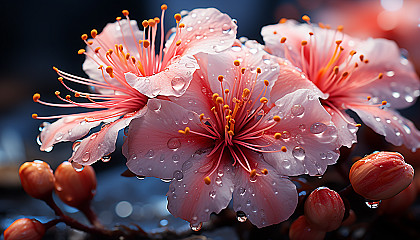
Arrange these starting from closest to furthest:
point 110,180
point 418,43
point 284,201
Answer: point 284,201
point 110,180
point 418,43

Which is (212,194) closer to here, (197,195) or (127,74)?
(197,195)

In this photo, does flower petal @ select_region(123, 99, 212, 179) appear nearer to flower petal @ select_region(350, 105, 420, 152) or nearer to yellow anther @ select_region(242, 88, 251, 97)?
yellow anther @ select_region(242, 88, 251, 97)

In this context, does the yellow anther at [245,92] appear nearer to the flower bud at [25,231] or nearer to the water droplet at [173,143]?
the water droplet at [173,143]

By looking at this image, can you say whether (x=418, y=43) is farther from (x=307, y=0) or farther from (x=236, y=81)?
(x=236, y=81)

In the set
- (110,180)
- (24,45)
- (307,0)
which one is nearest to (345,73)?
(110,180)

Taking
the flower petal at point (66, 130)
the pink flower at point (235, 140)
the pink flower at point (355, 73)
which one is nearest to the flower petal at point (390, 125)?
the pink flower at point (355, 73)

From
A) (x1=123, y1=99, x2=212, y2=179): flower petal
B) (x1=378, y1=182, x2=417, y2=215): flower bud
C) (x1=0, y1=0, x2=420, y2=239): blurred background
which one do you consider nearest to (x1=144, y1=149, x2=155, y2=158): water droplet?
(x1=123, y1=99, x2=212, y2=179): flower petal
